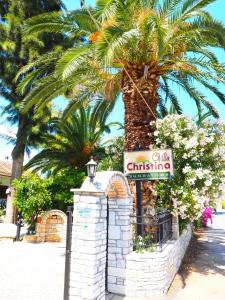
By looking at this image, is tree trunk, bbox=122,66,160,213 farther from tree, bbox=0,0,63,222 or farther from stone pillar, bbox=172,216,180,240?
tree, bbox=0,0,63,222

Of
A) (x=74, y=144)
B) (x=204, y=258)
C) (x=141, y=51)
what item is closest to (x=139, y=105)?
(x=141, y=51)

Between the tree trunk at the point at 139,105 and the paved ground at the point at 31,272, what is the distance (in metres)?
3.97

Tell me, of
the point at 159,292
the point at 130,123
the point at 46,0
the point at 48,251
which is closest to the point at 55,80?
the point at 130,123

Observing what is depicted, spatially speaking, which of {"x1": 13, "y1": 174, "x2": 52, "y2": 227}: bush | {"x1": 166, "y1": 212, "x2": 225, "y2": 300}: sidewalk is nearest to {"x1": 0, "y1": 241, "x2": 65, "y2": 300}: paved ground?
{"x1": 13, "y1": 174, "x2": 52, "y2": 227}: bush

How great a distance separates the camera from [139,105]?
9648mm

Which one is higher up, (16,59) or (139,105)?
(16,59)

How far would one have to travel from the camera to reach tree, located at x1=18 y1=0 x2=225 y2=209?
27.8ft

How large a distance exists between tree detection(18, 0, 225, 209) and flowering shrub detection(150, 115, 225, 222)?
74 centimetres

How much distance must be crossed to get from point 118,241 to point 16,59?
14.4 m

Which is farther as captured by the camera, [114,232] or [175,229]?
[175,229]

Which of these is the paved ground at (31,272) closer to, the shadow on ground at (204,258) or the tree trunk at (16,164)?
the shadow on ground at (204,258)

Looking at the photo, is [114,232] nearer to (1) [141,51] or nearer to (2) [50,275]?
(2) [50,275]

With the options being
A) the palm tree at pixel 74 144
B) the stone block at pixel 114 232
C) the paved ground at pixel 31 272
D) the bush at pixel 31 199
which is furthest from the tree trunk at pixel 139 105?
the palm tree at pixel 74 144

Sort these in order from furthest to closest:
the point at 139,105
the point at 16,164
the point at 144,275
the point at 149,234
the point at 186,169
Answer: the point at 16,164 < the point at 139,105 < the point at 186,169 < the point at 149,234 < the point at 144,275
